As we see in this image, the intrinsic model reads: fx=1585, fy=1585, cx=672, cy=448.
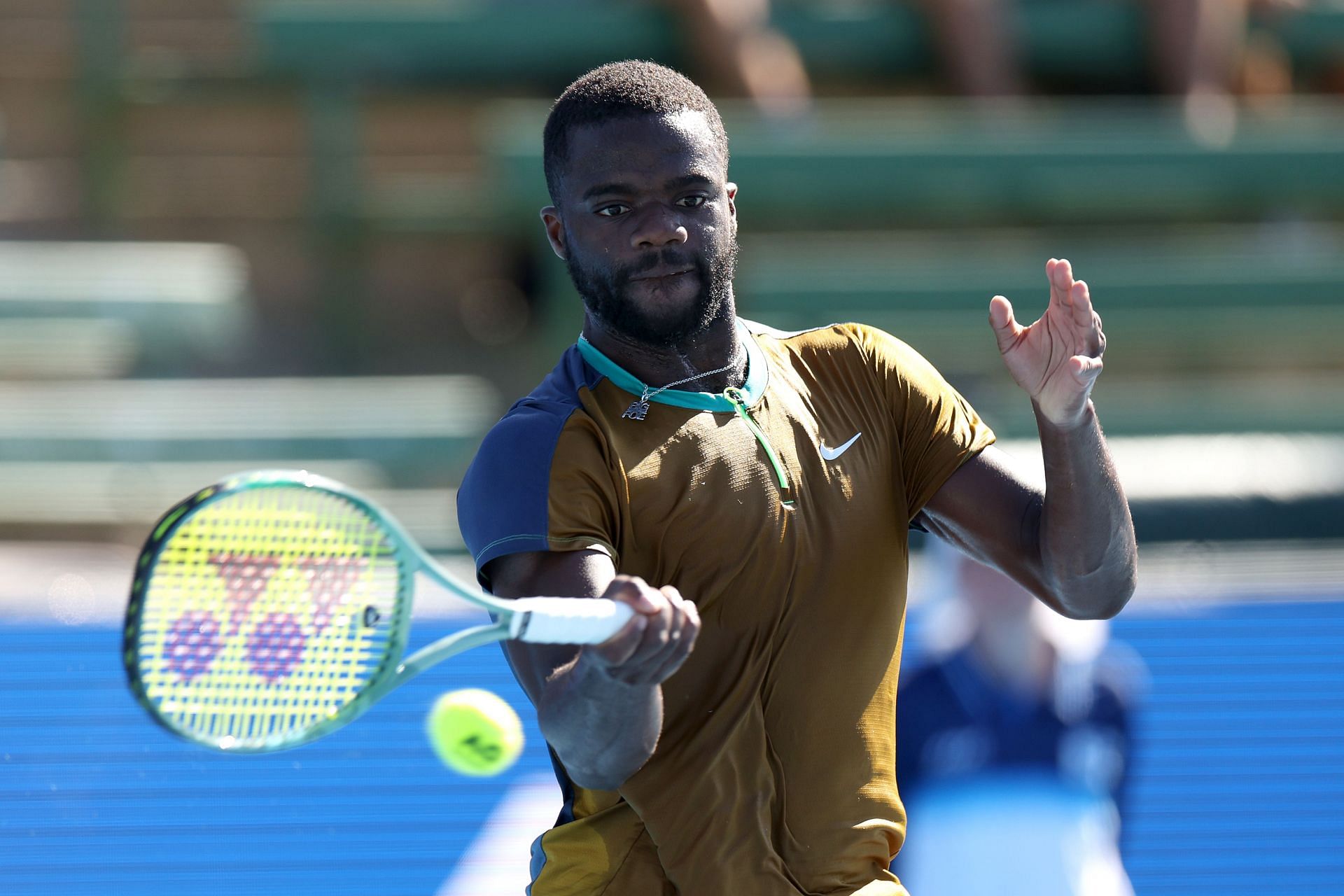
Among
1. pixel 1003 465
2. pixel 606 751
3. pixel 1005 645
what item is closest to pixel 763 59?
Answer: pixel 1005 645

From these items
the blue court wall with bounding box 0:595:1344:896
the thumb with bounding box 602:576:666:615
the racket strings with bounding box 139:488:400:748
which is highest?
the thumb with bounding box 602:576:666:615

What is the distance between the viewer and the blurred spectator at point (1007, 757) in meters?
3.90

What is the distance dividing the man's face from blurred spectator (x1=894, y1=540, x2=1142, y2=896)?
6.29ft

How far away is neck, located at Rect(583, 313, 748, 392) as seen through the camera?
7.55ft

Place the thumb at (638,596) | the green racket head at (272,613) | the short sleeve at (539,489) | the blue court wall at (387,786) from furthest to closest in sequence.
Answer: the blue court wall at (387,786) < the short sleeve at (539,489) < the green racket head at (272,613) < the thumb at (638,596)

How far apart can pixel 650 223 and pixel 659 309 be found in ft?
0.42

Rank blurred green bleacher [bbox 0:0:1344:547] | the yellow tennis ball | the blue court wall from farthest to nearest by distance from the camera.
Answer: blurred green bleacher [bbox 0:0:1344:547] < the blue court wall < the yellow tennis ball

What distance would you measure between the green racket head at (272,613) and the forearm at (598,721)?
22 cm

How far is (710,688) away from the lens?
221 cm

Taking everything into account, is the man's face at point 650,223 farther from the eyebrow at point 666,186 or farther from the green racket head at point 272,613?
the green racket head at point 272,613

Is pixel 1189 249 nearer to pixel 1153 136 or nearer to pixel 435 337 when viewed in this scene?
pixel 1153 136

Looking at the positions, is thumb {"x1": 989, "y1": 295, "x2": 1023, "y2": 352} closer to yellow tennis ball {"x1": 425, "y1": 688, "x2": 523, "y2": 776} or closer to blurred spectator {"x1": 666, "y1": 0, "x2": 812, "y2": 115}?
yellow tennis ball {"x1": 425, "y1": 688, "x2": 523, "y2": 776}

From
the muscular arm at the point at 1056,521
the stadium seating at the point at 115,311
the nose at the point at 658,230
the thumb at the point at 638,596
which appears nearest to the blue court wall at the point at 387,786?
the muscular arm at the point at 1056,521

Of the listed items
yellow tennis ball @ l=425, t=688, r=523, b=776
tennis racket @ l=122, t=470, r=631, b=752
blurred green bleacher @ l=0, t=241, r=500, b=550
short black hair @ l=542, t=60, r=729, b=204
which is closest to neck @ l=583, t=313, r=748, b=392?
short black hair @ l=542, t=60, r=729, b=204
